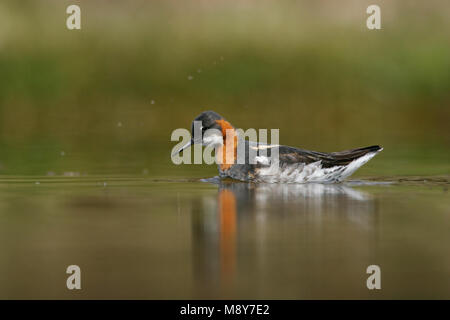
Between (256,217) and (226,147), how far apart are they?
4.68 metres

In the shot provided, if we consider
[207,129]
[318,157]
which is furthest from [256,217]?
[207,129]

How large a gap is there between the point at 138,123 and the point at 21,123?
4.53m

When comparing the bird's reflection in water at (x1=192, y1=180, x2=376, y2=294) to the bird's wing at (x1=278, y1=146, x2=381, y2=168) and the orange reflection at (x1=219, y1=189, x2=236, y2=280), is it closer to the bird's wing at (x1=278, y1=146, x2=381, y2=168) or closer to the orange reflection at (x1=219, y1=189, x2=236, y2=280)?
the orange reflection at (x1=219, y1=189, x2=236, y2=280)

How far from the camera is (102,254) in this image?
10.2 meters

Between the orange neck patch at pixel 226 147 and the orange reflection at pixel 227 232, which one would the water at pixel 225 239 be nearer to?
the orange reflection at pixel 227 232

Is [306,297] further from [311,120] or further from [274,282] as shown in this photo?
[311,120]

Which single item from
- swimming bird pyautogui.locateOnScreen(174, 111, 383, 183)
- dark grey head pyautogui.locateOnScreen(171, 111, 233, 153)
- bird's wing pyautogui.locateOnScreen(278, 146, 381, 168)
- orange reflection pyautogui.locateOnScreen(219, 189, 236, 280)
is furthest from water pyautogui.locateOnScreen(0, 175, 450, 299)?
dark grey head pyautogui.locateOnScreen(171, 111, 233, 153)

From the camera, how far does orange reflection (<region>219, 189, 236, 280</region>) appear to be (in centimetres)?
946

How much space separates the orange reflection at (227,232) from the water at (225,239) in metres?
0.02

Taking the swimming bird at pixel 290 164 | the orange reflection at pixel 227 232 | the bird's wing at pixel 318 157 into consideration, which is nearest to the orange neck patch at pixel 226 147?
the swimming bird at pixel 290 164

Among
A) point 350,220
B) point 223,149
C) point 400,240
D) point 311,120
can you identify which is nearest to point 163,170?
point 223,149

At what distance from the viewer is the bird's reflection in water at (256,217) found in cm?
979

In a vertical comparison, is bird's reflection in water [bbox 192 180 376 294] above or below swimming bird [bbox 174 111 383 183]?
below

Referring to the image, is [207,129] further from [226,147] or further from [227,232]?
[227,232]
